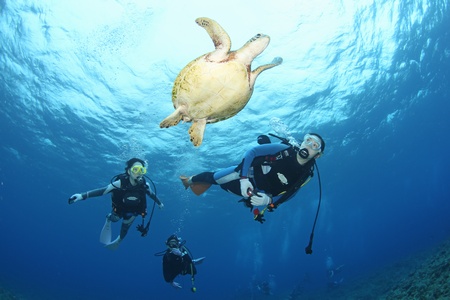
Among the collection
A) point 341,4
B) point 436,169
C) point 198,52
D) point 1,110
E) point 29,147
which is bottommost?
point 341,4

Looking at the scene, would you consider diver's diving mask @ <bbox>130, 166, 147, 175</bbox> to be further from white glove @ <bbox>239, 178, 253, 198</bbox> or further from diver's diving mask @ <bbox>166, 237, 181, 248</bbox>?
white glove @ <bbox>239, 178, 253, 198</bbox>

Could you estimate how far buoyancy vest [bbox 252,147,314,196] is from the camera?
4.89 metres

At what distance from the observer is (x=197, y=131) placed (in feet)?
13.6

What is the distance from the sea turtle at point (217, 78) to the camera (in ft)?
11.3

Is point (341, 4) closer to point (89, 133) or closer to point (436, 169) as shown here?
point (89, 133)

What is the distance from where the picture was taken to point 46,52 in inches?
490

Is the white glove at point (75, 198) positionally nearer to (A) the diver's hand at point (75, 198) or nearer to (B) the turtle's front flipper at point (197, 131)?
(A) the diver's hand at point (75, 198)

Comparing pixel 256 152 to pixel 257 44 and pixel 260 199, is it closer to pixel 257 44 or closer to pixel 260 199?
pixel 260 199

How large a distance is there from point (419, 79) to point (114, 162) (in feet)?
82.7

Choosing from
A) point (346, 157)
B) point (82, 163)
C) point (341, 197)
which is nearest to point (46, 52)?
point (82, 163)

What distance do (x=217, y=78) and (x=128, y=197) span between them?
4.68 meters

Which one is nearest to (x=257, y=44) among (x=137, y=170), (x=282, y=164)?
(x=282, y=164)

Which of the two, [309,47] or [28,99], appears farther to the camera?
[28,99]

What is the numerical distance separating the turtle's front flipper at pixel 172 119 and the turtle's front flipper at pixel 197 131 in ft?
0.91
